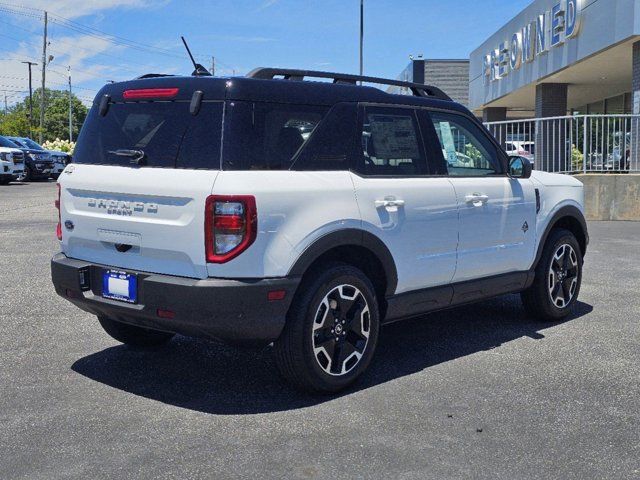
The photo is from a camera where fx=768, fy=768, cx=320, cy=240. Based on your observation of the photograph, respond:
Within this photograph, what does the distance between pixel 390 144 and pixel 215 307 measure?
1799mm

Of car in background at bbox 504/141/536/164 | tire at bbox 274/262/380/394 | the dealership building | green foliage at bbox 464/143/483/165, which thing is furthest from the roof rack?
the dealership building

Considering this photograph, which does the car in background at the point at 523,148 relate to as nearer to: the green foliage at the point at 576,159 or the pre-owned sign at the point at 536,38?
the green foliage at the point at 576,159

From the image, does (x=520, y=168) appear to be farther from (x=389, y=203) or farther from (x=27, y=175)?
(x=27, y=175)

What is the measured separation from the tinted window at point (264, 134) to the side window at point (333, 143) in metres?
0.06

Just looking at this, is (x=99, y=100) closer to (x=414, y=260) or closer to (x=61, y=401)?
(x=61, y=401)

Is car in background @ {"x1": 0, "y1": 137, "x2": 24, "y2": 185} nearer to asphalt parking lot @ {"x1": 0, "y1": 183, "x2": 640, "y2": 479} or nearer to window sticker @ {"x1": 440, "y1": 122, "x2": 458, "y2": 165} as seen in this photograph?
asphalt parking lot @ {"x1": 0, "y1": 183, "x2": 640, "y2": 479}

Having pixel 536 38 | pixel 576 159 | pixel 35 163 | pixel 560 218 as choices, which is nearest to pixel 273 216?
pixel 560 218

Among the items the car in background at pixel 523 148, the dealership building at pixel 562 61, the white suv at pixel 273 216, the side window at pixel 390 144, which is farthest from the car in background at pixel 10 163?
the side window at pixel 390 144

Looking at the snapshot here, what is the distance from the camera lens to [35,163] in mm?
30562

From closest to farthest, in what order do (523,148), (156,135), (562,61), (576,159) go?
(156,135)
(576,159)
(523,148)
(562,61)

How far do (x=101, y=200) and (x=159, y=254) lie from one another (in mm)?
611

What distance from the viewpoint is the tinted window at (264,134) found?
14.1 feet

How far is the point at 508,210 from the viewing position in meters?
6.02

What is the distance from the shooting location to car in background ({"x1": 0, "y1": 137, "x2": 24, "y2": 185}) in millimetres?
27906
